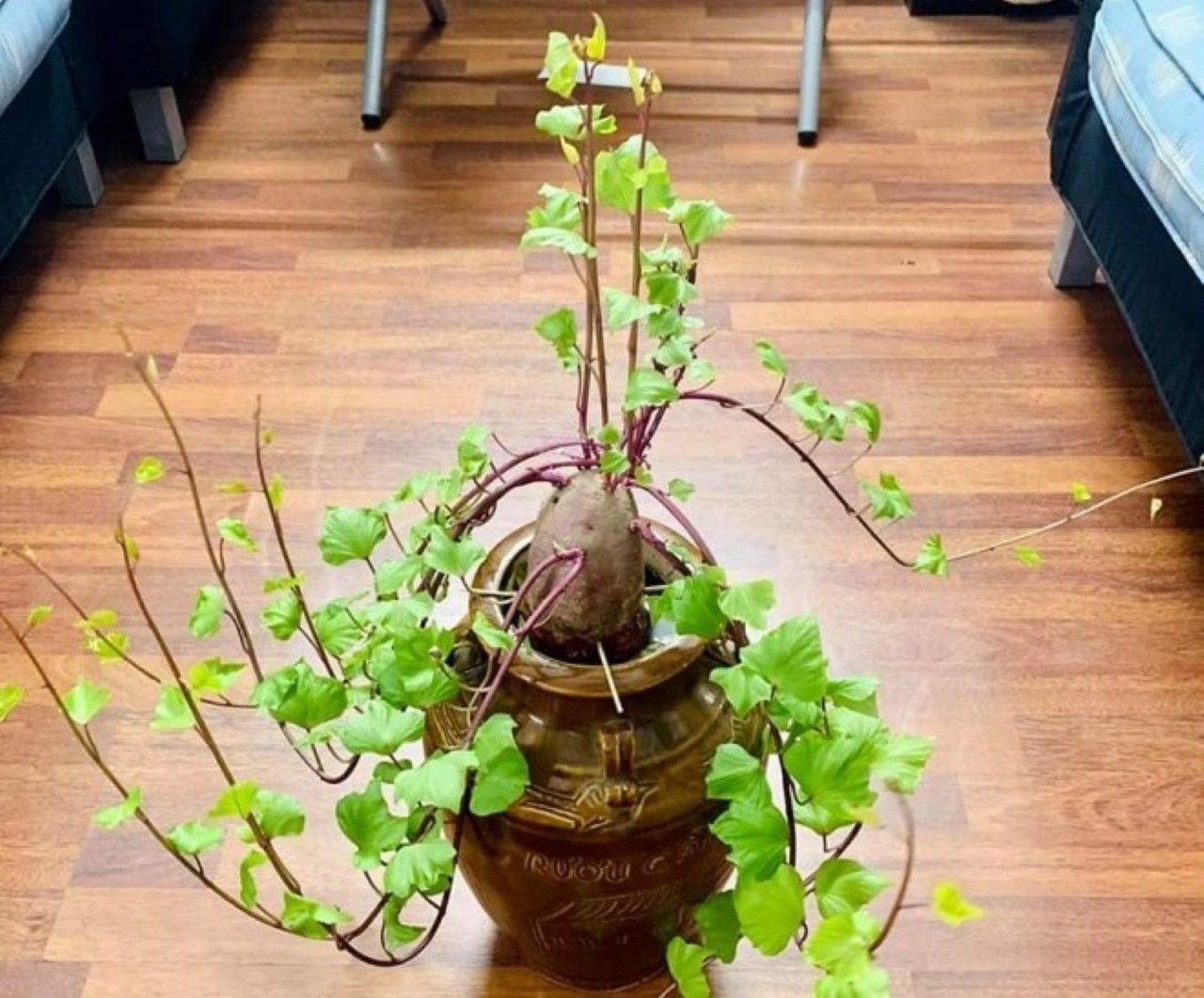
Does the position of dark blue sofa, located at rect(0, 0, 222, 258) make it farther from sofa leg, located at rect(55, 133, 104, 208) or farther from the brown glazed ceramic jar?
the brown glazed ceramic jar

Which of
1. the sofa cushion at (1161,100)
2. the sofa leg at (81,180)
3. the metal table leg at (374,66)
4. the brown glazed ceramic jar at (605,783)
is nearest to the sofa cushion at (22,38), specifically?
the sofa leg at (81,180)

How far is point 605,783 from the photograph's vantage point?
2.68 ft

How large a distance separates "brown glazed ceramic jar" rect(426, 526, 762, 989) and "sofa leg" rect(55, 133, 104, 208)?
139 cm

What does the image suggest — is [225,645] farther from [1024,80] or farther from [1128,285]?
[1024,80]

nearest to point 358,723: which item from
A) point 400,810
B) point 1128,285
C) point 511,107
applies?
point 400,810

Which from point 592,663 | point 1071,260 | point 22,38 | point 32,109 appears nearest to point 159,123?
point 32,109

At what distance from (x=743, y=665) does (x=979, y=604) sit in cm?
76

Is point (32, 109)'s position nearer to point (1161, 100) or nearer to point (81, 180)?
point (81, 180)

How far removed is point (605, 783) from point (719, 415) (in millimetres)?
861

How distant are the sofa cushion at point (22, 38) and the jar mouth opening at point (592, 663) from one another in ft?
3.60

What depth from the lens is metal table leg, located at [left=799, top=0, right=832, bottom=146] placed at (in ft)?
7.07

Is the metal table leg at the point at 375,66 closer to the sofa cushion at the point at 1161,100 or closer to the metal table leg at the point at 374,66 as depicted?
the metal table leg at the point at 374,66

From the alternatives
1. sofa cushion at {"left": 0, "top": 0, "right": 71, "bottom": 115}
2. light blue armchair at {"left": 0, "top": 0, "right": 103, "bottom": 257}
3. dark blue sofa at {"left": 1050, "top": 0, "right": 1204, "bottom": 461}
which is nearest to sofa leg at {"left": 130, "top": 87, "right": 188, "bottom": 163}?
light blue armchair at {"left": 0, "top": 0, "right": 103, "bottom": 257}

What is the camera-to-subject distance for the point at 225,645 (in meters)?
1.34
